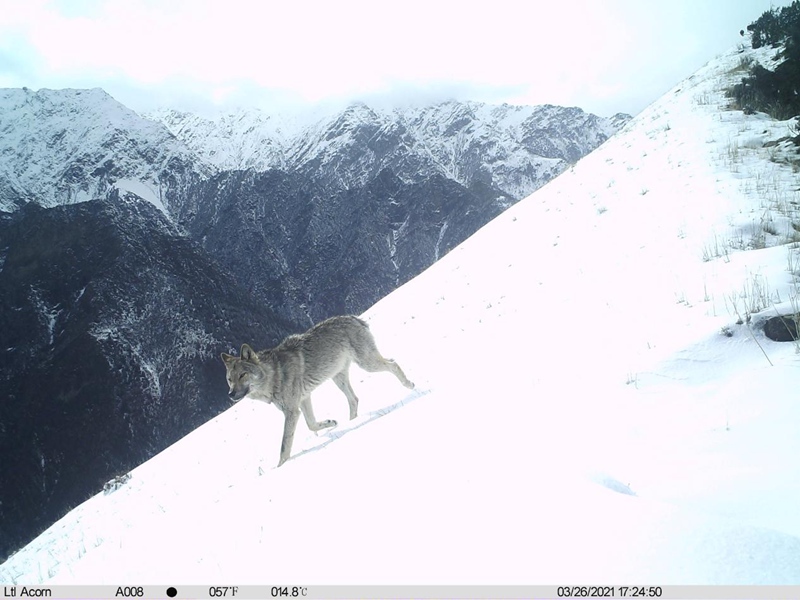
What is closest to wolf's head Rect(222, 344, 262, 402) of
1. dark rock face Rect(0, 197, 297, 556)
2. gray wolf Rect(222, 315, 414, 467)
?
gray wolf Rect(222, 315, 414, 467)

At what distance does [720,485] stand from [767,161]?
11683mm

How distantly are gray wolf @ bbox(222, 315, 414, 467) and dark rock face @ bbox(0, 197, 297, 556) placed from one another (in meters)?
121

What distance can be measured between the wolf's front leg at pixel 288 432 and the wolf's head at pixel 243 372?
2.60ft

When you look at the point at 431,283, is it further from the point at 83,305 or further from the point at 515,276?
the point at 83,305

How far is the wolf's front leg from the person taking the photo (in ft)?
22.5

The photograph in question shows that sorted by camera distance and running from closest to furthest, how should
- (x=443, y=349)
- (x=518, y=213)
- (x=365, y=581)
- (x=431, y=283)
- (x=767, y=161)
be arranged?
(x=365, y=581)
(x=443, y=349)
(x=767, y=161)
(x=431, y=283)
(x=518, y=213)

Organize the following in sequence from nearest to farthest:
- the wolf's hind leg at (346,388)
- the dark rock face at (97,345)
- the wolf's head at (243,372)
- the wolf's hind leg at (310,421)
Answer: the wolf's head at (243,372) → the wolf's hind leg at (310,421) → the wolf's hind leg at (346,388) → the dark rock face at (97,345)

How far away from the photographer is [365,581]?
275 centimetres

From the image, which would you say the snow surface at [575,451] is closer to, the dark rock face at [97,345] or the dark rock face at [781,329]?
the dark rock face at [781,329]

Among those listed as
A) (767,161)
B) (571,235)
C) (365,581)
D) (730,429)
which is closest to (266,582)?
(365,581)

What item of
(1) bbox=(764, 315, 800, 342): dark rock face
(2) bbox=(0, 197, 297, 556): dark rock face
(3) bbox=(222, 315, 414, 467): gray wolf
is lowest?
(2) bbox=(0, 197, 297, 556): dark rock face

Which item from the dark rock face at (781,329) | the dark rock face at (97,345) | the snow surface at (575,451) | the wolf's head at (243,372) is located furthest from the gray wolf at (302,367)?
the dark rock face at (97,345)

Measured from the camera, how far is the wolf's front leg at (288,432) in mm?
6871

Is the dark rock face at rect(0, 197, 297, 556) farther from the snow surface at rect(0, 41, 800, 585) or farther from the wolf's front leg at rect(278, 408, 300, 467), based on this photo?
the snow surface at rect(0, 41, 800, 585)
